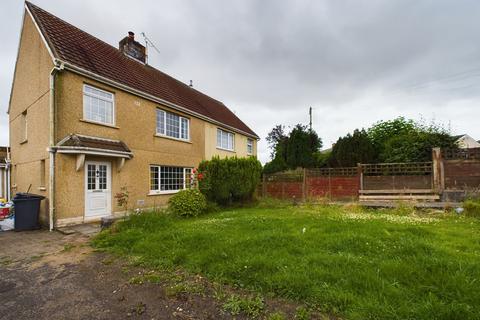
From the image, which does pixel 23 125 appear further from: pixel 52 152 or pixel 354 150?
pixel 354 150

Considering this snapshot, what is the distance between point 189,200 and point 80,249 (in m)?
3.99

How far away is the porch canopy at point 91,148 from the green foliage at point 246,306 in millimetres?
8013

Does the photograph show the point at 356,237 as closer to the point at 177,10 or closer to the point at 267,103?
the point at 177,10

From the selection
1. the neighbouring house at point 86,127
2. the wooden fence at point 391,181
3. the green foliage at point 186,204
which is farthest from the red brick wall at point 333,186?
the neighbouring house at point 86,127

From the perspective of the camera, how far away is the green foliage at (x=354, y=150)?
61.2 feet

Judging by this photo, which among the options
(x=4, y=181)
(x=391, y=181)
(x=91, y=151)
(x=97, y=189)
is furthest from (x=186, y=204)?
(x=4, y=181)

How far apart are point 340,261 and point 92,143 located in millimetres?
9229

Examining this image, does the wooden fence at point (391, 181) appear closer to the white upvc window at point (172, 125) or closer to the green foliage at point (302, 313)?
the white upvc window at point (172, 125)

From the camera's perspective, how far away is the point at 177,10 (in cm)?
903

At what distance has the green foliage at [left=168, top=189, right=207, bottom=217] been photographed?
9266 millimetres

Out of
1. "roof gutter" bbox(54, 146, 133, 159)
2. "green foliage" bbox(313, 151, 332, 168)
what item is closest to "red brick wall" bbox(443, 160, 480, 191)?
"green foliage" bbox(313, 151, 332, 168)

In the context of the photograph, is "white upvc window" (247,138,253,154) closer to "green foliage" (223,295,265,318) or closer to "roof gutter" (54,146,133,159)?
"roof gutter" (54,146,133,159)

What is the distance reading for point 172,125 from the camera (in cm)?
1388

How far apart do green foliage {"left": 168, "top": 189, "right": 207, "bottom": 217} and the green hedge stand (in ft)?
4.77
